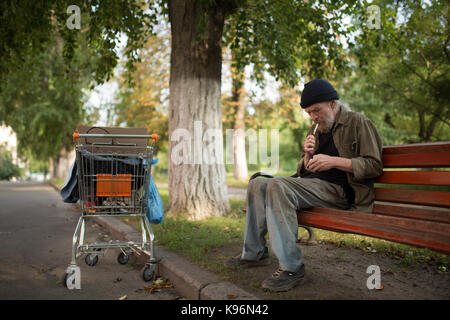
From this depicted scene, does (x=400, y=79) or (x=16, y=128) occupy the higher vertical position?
(x=400, y=79)

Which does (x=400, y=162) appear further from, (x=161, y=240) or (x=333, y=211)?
(x=161, y=240)

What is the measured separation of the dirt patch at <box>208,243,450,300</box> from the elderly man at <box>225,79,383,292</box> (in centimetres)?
13

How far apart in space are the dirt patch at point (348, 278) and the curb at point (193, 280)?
0.15m

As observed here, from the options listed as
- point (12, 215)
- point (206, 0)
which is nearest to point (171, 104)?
point (206, 0)

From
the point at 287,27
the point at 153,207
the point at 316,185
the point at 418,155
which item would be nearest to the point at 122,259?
the point at 153,207

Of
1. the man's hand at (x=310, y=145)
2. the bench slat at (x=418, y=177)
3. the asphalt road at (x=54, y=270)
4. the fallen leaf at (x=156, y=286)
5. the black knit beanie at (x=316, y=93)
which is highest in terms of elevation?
the black knit beanie at (x=316, y=93)

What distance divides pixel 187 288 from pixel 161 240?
167 centimetres

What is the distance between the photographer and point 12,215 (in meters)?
9.36

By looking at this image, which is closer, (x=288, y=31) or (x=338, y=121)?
(x=338, y=121)

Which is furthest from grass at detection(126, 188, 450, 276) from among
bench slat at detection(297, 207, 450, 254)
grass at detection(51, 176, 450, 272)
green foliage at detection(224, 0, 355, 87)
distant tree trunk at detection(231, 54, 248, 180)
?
distant tree trunk at detection(231, 54, 248, 180)

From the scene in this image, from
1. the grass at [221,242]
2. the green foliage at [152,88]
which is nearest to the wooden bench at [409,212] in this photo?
the grass at [221,242]

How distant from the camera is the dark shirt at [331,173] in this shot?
3588 mm

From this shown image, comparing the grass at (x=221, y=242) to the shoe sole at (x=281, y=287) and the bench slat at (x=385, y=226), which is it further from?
the bench slat at (x=385, y=226)

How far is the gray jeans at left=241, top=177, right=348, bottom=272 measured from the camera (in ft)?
10.7
